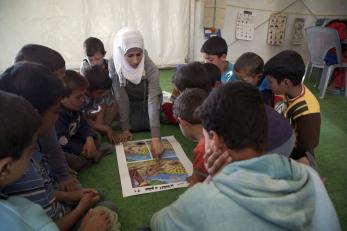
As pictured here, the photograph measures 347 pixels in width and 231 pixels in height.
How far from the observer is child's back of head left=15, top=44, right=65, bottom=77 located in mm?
1323

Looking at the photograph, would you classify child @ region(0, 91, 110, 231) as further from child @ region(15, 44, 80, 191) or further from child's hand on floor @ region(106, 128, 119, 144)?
child's hand on floor @ region(106, 128, 119, 144)

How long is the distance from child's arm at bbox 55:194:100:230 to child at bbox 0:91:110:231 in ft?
1.10

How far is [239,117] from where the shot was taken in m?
0.66

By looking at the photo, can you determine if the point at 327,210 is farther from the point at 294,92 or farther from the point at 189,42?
the point at 189,42

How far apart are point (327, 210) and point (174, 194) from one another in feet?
2.79

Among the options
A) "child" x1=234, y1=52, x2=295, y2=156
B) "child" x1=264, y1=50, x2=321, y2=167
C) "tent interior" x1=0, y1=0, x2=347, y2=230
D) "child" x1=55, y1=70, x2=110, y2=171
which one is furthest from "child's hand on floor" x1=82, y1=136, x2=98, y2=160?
"child" x1=264, y1=50, x2=321, y2=167

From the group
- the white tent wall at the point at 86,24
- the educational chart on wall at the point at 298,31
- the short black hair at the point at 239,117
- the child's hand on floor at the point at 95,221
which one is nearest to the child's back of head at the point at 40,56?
the child's hand on floor at the point at 95,221

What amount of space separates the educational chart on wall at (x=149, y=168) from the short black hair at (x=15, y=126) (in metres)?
0.80

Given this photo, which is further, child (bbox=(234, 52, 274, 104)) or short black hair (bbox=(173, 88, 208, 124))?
child (bbox=(234, 52, 274, 104))

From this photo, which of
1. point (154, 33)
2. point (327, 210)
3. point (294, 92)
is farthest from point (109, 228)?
point (154, 33)

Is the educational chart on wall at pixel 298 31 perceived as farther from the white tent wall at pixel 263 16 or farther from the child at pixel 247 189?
the child at pixel 247 189

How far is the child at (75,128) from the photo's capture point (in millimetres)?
1459

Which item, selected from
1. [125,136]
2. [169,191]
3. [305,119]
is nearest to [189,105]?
[169,191]

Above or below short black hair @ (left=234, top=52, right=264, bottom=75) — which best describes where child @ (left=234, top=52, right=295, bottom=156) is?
below
